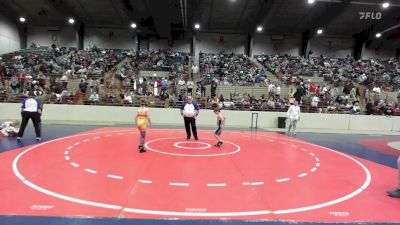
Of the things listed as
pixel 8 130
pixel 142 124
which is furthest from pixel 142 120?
pixel 8 130

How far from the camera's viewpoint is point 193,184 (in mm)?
6195

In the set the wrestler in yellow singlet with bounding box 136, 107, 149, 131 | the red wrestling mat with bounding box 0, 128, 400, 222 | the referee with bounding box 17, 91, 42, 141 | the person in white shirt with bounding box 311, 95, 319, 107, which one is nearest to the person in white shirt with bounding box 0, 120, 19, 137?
the referee with bounding box 17, 91, 42, 141

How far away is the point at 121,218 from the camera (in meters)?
4.41

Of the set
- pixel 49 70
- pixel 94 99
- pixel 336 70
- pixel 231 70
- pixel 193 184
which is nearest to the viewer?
pixel 193 184

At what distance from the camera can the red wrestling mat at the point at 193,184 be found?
479cm

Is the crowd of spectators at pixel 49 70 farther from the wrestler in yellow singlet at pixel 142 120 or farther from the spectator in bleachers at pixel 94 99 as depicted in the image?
the wrestler in yellow singlet at pixel 142 120

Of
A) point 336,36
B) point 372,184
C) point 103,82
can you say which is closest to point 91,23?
point 103,82

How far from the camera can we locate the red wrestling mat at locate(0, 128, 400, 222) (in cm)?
479

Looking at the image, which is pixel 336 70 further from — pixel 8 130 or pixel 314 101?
pixel 8 130

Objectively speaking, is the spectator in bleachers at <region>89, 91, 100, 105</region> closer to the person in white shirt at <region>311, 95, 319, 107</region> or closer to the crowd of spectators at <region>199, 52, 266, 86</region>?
the crowd of spectators at <region>199, 52, 266, 86</region>

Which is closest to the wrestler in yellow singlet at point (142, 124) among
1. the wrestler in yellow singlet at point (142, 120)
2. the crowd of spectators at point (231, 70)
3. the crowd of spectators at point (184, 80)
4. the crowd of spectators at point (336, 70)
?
the wrestler in yellow singlet at point (142, 120)

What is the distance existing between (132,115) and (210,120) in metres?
4.98

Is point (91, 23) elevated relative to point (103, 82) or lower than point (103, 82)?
elevated

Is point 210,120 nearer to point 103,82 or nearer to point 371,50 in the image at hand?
point 103,82
